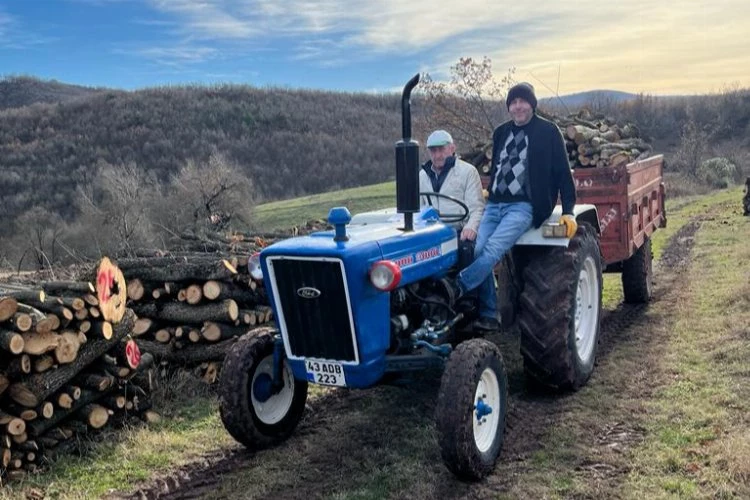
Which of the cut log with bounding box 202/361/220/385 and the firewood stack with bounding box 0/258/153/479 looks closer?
the firewood stack with bounding box 0/258/153/479

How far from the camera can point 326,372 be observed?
455 cm

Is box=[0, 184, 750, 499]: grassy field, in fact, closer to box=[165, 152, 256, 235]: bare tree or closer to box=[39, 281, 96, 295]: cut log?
box=[39, 281, 96, 295]: cut log

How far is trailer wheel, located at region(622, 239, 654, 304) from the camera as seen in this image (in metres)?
8.55

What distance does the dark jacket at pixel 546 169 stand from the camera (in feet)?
18.1

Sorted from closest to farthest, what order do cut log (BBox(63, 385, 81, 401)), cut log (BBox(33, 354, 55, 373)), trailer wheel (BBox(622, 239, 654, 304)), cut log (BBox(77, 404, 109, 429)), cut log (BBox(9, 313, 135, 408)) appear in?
1. cut log (BBox(9, 313, 135, 408))
2. cut log (BBox(33, 354, 55, 373))
3. cut log (BBox(63, 385, 81, 401))
4. cut log (BBox(77, 404, 109, 429))
5. trailer wheel (BBox(622, 239, 654, 304))

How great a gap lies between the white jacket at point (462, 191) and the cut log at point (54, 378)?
2705mm

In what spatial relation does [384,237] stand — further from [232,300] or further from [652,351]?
[652,351]

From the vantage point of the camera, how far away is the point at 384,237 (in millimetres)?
4609

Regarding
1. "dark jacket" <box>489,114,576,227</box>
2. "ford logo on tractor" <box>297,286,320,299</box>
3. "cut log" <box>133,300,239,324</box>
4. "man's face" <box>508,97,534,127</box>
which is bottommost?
"cut log" <box>133,300,239,324</box>

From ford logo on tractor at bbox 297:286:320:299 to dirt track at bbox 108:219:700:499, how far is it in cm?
110

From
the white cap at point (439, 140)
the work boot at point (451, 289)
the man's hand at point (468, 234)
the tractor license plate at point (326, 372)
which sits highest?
the white cap at point (439, 140)

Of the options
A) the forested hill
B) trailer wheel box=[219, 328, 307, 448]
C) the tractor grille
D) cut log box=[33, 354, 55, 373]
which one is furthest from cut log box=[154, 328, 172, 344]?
the forested hill

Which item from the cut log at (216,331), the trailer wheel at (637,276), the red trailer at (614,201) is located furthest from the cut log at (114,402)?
the trailer wheel at (637,276)

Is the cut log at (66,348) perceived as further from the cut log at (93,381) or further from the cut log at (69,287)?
the cut log at (69,287)
